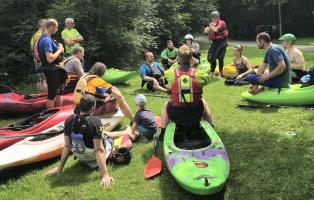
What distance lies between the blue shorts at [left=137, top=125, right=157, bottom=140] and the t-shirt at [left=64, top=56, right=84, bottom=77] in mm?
2896

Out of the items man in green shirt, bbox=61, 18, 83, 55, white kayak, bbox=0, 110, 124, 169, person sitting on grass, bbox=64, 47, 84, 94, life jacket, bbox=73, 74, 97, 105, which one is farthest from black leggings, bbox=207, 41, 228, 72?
white kayak, bbox=0, 110, 124, 169

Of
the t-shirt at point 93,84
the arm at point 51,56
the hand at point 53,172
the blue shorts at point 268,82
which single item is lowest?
the hand at point 53,172

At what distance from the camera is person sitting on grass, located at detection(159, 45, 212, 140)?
5.31 metres

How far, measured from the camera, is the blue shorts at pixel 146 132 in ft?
20.8

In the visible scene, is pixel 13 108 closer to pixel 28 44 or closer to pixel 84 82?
pixel 84 82

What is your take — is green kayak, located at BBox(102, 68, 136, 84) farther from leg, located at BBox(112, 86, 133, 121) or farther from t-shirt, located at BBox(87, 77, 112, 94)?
t-shirt, located at BBox(87, 77, 112, 94)

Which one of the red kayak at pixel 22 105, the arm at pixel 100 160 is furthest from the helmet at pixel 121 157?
the red kayak at pixel 22 105

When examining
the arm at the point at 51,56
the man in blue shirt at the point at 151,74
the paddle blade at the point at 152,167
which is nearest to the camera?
the paddle blade at the point at 152,167

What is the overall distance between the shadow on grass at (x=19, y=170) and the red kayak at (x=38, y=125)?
14.4 inches

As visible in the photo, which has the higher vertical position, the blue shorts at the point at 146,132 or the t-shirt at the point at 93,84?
the t-shirt at the point at 93,84

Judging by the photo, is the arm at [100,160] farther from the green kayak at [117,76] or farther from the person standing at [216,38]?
the person standing at [216,38]

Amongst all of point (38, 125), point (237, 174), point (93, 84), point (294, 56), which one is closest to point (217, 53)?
point (294, 56)

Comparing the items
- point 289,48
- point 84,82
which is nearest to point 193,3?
point 289,48

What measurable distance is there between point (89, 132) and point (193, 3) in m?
18.6
